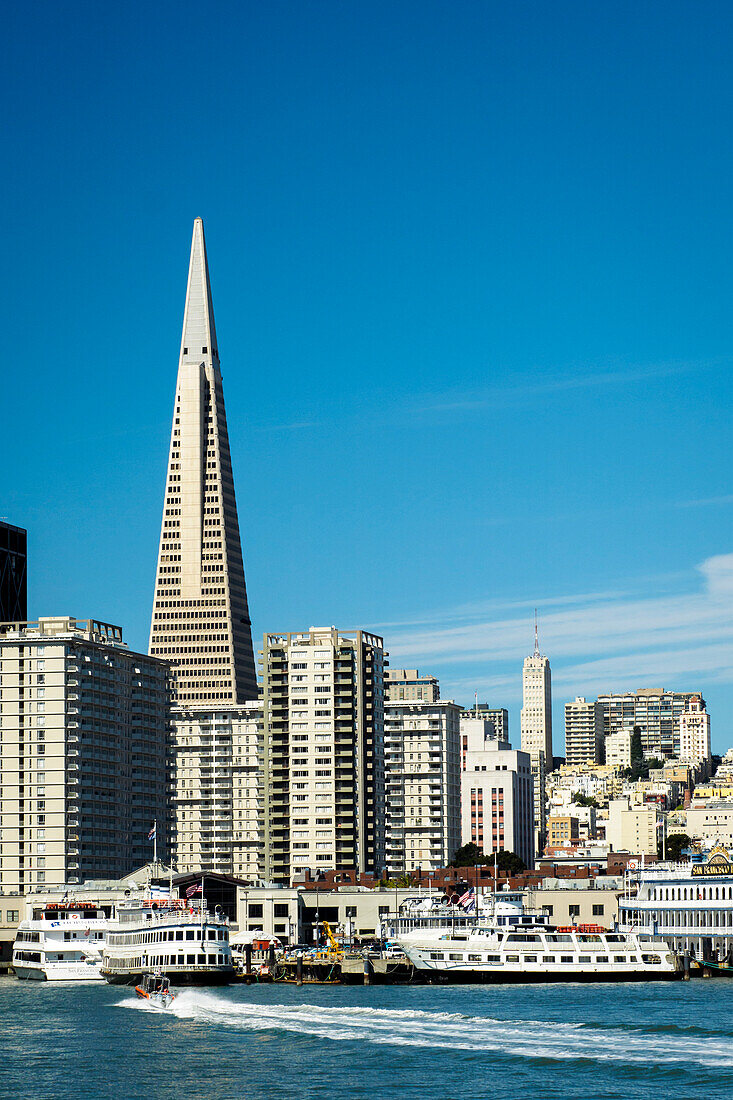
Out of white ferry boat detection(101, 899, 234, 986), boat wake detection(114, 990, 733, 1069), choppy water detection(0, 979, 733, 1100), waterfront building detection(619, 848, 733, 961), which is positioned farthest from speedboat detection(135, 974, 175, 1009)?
waterfront building detection(619, 848, 733, 961)

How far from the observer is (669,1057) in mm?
98938

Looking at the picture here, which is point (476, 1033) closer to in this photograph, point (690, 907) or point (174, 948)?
point (174, 948)

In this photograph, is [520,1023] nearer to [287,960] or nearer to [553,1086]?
[553,1086]

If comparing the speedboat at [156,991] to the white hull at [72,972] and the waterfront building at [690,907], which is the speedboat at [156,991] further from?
the waterfront building at [690,907]

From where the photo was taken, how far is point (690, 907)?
17938 cm

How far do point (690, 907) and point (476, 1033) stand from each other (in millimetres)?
75227

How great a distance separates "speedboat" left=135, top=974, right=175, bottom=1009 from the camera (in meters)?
132

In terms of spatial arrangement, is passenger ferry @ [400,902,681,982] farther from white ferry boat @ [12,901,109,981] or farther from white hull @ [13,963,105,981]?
white ferry boat @ [12,901,109,981]

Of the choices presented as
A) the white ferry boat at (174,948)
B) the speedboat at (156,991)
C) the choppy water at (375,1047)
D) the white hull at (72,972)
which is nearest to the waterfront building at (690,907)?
the choppy water at (375,1047)

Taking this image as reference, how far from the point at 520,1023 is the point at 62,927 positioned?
7336cm

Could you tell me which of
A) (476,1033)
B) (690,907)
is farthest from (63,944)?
(476,1033)

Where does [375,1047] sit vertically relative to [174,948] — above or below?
below

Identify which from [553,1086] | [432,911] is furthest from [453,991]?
[553,1086]

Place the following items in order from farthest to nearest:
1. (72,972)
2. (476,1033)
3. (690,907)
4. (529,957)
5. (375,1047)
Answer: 1. (690,907)
2. (72,972)
3. (529,957)
4. (476,1033)
5. (375,1047)
